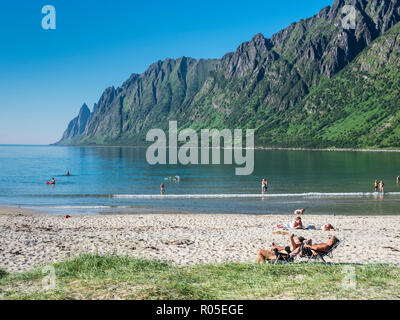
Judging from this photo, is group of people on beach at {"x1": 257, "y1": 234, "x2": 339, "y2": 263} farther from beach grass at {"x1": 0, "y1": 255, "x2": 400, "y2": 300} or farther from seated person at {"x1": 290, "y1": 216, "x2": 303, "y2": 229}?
seated person at {"x1": 290, "y1": 216, "x2": 303, "y2": 229}

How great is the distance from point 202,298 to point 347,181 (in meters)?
71.6

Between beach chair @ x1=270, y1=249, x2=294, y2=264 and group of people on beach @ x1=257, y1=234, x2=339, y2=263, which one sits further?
group of people on beach @ x1=257, y1=234, x2=339, y2=263

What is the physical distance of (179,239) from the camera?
24.8 meters

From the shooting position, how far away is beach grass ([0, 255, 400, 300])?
1042 centimetres

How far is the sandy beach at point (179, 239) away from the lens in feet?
A: 63.9

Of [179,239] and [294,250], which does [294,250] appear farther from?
[179,239]

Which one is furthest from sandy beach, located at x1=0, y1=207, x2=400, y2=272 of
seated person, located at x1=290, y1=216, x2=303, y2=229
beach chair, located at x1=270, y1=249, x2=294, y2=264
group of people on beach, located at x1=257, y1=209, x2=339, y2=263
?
beach chair, located at x1=270, y1=249, x2=294, y2=264

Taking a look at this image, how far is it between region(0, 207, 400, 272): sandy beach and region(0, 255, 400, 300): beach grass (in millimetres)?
3973

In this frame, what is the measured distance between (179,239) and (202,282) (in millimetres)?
12648

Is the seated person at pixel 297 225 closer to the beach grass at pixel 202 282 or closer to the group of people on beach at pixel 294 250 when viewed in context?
the group of people on beach at pixel 294 250

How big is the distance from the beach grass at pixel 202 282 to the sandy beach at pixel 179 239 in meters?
3.97

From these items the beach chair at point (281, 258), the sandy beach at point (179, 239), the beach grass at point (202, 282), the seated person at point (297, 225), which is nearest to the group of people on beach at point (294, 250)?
the beach chair at point (281, 258)

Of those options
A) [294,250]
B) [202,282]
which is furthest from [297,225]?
[202,282]

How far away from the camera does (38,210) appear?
47.1 metres
